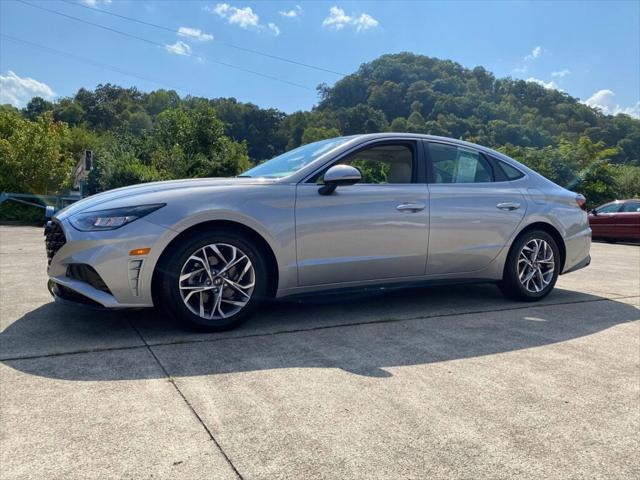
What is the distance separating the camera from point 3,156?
1912 cm

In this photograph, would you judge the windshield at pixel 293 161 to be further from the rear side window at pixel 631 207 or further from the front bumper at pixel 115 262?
the rear side window at pixel 631 207

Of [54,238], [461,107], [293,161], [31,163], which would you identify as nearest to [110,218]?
[54,238]

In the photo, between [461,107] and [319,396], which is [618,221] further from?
[461,107]

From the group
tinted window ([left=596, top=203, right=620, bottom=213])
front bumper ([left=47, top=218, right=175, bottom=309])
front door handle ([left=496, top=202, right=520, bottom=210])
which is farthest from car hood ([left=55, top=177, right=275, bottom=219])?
tinted window ([left=596, top=203, right=620, bottom=213])

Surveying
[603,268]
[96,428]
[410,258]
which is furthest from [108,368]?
[603,268]

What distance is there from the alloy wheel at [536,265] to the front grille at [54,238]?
12.7ft

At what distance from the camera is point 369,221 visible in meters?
3.98

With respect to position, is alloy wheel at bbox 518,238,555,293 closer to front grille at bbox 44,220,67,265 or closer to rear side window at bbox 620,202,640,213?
front grille at bbox 44,220,67,265

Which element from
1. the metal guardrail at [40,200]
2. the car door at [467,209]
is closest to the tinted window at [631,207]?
the car door at [467,209]

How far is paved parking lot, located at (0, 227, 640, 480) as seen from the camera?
1925mm

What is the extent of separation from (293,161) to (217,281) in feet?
4.39

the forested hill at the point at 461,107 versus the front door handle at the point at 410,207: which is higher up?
the forested hill at the point at 461,107

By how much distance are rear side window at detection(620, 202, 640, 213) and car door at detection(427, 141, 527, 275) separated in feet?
39.0

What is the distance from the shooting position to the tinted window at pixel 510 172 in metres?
4.90
